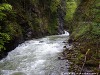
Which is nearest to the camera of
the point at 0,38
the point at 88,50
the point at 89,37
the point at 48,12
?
A: the point at 88,50

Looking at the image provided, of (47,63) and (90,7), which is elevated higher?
(90,7)

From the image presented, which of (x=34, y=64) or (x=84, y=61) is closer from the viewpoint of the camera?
(x=84, y=61)

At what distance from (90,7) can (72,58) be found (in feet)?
21.5

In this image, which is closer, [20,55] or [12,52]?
[20,55]

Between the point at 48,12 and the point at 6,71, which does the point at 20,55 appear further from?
the point at 48,12

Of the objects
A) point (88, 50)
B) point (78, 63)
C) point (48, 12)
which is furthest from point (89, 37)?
point (48, 12)

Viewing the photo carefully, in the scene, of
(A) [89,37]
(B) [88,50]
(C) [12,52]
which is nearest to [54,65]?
(B) [88,50]

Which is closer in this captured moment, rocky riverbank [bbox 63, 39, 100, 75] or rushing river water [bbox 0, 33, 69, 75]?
rocky riverbank [bbox 63, 39, 100, 75]

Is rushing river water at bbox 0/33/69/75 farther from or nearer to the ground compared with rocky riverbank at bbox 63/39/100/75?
nearer to the ground

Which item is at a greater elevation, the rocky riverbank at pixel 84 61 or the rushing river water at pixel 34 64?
the rocky riverbank at pixel 84 61

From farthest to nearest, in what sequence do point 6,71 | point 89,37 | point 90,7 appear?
point 90,7 < point 89,37 < point 6,71

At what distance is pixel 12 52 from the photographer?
1281cm

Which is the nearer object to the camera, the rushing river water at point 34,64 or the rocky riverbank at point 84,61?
the rocky riverbank at point 84,61

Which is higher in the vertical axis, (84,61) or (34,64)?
(84,61)
